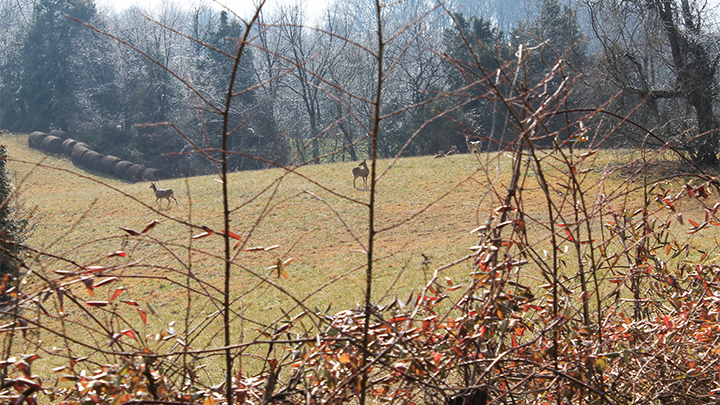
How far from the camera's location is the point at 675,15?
53.6 ft

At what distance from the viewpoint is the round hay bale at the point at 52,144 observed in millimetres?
37281

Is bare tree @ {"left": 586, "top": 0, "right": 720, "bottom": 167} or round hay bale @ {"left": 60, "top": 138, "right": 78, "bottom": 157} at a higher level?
bare tree @ {"left": 586, "top": 0, "right": 720, "bottom": 167}

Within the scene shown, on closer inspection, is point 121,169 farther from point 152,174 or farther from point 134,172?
point 152,174

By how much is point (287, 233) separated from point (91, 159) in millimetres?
26363

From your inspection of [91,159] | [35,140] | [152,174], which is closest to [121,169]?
[152,174]

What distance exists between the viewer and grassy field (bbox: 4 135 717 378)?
8.05 metres

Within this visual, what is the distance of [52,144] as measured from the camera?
37.3 meters

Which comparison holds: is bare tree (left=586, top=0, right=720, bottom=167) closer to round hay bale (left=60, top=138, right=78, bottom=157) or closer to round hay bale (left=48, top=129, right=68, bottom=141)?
round hay bale (left=60, top=138, right=78, bottom=157)

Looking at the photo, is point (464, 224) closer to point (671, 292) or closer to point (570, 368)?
point (671, 292)

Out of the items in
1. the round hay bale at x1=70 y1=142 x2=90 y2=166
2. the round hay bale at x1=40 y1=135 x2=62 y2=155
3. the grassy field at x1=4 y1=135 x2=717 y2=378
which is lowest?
the grassy field at x1=4 y1=135 x2=717 y2=378

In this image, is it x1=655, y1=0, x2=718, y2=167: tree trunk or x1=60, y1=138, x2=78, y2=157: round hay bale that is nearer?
x1=655, y1=0, x2=718, y2=167: tree trunk

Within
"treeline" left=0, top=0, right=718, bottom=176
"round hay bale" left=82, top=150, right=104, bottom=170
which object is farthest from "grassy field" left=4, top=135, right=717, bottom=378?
"treeline" left=0, top=0, right=718, bottom=176

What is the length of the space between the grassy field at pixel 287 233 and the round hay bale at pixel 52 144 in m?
10.8

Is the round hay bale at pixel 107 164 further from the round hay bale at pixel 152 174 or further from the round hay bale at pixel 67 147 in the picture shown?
the round hay bale at pixel 67 147
